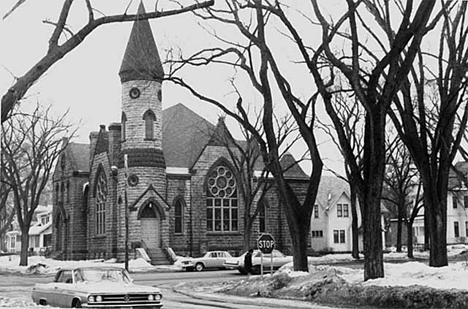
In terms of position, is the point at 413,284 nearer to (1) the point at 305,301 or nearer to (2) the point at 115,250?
(1) the point at 305,301

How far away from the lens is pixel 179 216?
56.3m

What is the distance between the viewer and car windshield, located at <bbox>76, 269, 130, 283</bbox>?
16211 mm

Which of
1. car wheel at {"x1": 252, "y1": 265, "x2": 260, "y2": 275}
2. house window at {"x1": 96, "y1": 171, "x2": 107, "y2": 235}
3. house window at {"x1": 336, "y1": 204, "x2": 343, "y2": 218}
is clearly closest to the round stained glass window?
house window at {"x1": 96, "y1": 171, "x2": 107, "y2": 235}

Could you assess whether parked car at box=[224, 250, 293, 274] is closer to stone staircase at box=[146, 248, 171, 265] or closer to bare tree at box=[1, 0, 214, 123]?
stone staircase at box=[146, 248, 171, 265]

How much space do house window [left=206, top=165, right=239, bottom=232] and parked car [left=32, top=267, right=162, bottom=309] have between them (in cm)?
4026

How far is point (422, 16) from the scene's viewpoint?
21453 millimetres

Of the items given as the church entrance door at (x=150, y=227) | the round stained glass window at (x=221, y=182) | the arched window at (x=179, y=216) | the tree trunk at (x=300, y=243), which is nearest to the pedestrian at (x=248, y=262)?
the tree trunk at (x=300, y=243)

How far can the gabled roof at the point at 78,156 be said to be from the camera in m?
62.8

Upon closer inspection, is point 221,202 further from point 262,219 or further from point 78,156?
point 78,156

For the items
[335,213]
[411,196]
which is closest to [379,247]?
[335,213]

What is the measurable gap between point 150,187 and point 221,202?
7.75 metres

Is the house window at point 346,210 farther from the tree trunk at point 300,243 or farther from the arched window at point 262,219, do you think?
the tree trunk at point 300,243

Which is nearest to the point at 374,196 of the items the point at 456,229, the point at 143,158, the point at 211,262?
the point at 211,262

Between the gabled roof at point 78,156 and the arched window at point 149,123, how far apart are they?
11540mm
